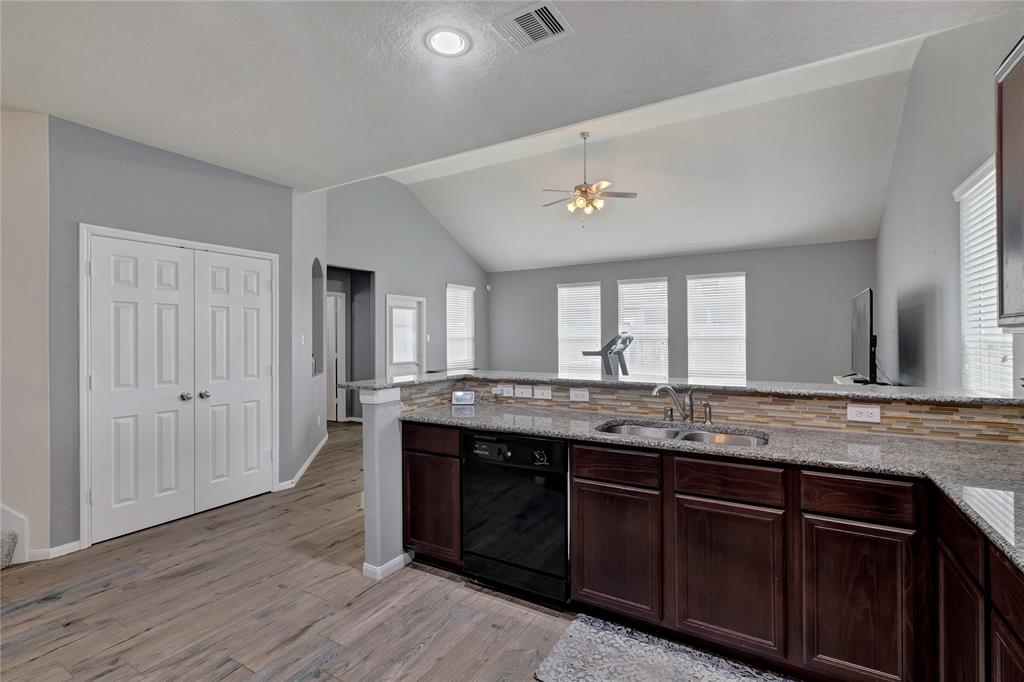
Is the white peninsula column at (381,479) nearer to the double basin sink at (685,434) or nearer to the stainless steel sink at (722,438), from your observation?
the double basin sink at (685,434)

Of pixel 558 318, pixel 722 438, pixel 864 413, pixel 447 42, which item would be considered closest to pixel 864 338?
pixel 864 413

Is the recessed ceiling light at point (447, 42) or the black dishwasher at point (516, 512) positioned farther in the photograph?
the black dishwasher at point (516, 512)

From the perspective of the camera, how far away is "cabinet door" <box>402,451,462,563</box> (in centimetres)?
262

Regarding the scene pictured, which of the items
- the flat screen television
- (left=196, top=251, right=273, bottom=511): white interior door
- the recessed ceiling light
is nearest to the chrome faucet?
the recessed ceiling light

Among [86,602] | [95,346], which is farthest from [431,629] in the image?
[95,346]

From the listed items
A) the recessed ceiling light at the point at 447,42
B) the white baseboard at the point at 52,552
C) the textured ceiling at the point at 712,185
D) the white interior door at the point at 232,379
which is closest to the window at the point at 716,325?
the textured ceiling at the point at 712,185

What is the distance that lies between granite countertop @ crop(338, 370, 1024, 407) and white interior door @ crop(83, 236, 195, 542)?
1.80 metres

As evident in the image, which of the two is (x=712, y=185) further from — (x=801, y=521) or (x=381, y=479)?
(x=381, y=479)

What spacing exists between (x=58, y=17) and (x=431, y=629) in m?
3.14

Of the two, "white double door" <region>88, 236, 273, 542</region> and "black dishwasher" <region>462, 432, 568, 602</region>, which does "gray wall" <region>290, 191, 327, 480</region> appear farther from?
"black dishwasher" <region>462, 432, 568, 602</region>

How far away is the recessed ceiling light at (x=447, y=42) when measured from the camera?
6.79 feet

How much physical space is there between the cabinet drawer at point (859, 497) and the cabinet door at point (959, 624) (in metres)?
0.15

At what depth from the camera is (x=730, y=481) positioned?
1888 mm

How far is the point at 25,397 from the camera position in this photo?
292cm
